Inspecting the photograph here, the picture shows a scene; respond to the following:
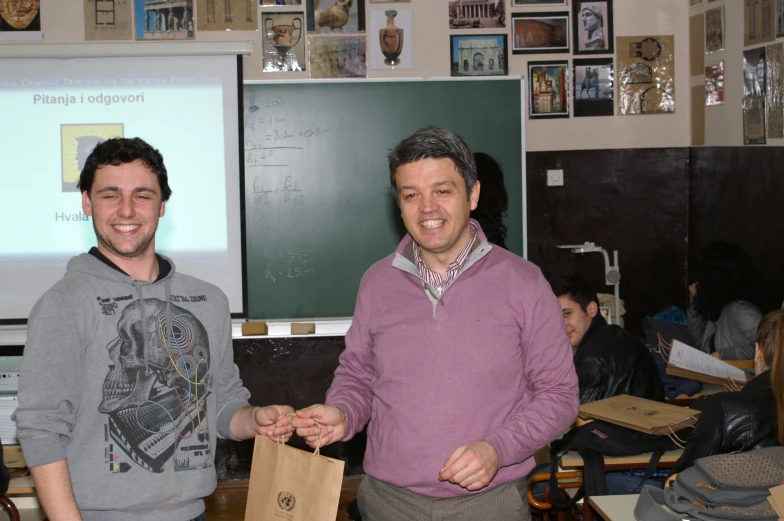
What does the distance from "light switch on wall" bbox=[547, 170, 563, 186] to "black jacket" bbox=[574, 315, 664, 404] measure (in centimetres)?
175

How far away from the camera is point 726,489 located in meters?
2.12

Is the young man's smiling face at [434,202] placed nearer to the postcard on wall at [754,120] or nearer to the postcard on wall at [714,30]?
the postcard on wall at [754,120]

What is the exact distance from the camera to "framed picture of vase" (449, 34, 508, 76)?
471 centimetres

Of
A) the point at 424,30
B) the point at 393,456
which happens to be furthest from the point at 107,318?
the point at 424,30

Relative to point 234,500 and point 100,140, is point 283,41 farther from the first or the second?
point 234,500

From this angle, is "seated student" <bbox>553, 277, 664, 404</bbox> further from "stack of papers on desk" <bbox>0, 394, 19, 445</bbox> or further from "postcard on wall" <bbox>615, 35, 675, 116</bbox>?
"stack of papers on desk" <bbox>0, 394, 19, 445</bbox>

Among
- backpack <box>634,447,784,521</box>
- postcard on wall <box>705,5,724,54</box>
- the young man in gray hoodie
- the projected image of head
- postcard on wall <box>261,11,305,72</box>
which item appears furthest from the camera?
postcard on wall <box>261,11,305,72</box>

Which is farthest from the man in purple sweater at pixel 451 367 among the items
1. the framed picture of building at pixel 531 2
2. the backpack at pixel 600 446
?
the framed picture of building at pixel 531 2

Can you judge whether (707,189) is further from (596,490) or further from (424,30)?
(596,490)

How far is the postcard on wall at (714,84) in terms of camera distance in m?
4.53

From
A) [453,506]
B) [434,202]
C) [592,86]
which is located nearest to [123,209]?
[434,202]

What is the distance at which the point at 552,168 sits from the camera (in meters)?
4.88

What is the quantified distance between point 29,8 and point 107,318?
3.61 metres

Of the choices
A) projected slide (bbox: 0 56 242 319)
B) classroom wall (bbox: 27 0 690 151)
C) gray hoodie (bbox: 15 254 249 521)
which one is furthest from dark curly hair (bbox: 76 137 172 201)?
classroom wall (bbox: 27 0 690 151)
